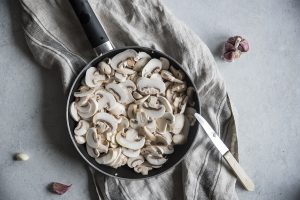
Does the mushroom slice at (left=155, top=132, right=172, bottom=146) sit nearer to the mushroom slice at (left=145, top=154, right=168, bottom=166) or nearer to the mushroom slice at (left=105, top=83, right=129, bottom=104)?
the mushroom slice at (left=145, top=154, right=168, bottom=166)

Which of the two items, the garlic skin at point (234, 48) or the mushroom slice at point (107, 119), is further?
the garlic skin at point (234, 48)

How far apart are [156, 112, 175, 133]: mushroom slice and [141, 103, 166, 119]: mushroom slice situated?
0.05ft

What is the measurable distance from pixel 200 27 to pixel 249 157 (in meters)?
0.48

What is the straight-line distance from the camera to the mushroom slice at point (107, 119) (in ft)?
4.18

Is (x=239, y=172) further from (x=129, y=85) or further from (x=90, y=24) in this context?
(x=90, y=24)

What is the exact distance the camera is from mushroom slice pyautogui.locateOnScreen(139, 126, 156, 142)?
4.18ft

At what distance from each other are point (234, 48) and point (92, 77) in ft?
1.60

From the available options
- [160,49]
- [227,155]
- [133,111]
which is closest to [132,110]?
[133,111]

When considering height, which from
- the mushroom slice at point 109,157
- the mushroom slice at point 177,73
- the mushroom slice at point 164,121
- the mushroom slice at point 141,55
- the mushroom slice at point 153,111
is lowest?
the mushroom slice at point 109,157

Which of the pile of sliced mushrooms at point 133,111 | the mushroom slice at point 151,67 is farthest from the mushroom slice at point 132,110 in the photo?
Result: the mushroom slice at point 151,67

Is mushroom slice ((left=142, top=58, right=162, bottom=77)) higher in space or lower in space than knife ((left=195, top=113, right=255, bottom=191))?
higher

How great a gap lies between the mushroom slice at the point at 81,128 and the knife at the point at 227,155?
346 millimetres

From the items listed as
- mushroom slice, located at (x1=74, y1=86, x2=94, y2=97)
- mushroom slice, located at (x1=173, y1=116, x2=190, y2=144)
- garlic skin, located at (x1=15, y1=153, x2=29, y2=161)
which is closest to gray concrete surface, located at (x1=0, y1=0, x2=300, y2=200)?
garlic skin, located at (x1=15, y1=153, x2=29, y2=161)

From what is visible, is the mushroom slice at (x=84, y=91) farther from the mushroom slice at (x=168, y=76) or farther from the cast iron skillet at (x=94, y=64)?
the mushroom slice at (x=168, y=76)
